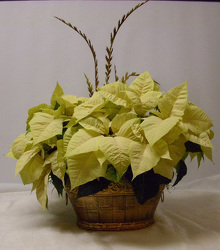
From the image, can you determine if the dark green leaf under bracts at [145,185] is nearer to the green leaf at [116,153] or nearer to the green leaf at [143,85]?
the green leaf at [116,153]

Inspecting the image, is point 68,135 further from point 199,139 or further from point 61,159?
point 199,139

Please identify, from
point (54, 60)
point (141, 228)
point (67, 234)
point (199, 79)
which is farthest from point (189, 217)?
point (54, 60)

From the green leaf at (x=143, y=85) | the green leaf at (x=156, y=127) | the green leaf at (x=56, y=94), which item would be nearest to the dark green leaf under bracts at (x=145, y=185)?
the green leaf at (x=156, y=127)

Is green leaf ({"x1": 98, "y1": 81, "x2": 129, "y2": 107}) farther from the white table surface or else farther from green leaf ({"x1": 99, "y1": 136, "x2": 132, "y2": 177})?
the white table surface

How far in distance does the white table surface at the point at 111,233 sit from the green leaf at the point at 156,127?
274 mm

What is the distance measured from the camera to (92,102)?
987 millimetres

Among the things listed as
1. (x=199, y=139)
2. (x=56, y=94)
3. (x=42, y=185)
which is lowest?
(x=42, y=185)

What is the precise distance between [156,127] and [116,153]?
112 mm

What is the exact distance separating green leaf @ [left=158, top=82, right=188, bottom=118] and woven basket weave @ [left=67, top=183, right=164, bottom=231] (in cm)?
22

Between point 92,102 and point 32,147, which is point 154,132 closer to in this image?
point 92,102

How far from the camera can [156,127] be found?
864 millimetres

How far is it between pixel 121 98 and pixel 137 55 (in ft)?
2.07

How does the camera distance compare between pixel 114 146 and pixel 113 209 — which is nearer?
pixel 114 146

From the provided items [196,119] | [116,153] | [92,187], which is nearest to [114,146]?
[116,153]
